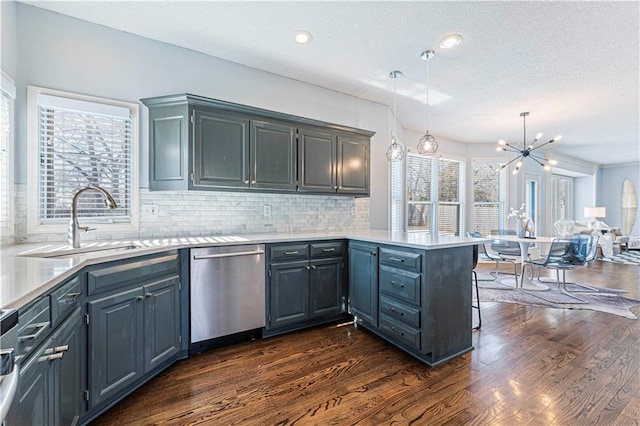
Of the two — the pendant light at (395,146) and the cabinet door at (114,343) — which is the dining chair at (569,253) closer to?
the pendant light at (395,146)

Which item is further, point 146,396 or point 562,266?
point 562,266

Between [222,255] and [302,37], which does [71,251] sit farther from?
[302,37]

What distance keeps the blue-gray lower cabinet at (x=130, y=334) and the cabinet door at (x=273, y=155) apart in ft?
4.14

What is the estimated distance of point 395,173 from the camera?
4883 mm

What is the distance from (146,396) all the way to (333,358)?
1304mm

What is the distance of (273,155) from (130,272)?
1680 mm

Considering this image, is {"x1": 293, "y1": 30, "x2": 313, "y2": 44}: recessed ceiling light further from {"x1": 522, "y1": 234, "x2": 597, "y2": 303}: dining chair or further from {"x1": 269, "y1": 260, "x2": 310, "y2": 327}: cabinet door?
{"x1": 522, "y1": 234, "x2": 597, "y2": 303}: dining chair

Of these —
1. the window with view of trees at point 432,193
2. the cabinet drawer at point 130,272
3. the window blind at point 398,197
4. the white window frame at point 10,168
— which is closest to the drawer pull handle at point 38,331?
the cabinet drawer at point 130,272

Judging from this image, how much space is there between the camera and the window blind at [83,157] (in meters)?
2.33

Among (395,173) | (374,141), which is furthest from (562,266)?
(374,141)

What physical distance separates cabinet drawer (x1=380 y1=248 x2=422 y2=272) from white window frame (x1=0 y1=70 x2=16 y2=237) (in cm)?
284

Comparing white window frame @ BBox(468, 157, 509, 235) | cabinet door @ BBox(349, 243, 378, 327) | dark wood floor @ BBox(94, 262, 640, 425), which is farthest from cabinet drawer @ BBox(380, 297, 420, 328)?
white window frame @ BBox(468, 157, 509, 235)

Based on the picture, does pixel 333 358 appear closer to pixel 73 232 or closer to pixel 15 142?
pixel 73 232

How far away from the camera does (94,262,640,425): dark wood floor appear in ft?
5.49
